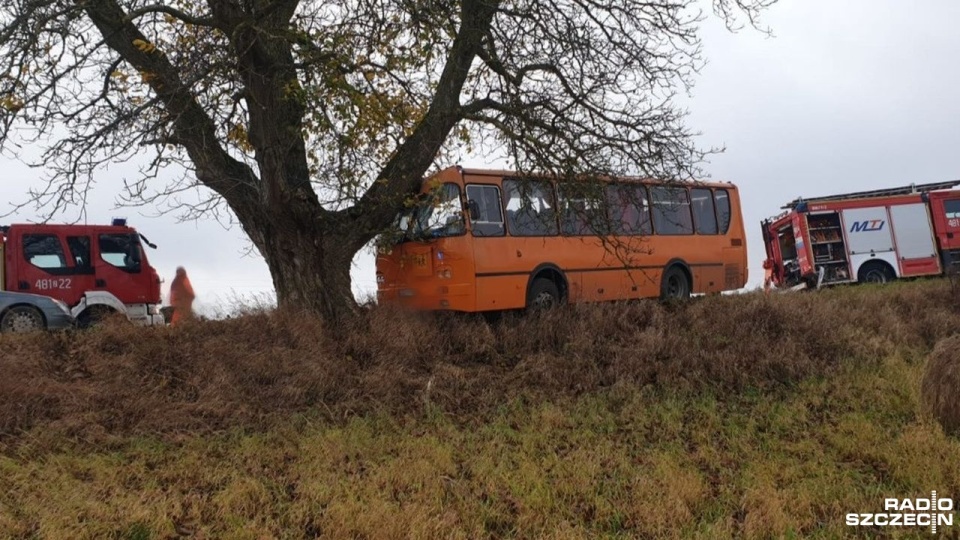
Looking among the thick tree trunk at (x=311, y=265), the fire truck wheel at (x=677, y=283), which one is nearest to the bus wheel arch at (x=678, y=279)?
the fire truck wheel at (x=677, y=283)

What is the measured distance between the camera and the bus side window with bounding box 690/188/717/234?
1550 centimetres

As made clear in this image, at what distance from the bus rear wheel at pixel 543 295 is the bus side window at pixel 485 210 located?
1149 millimetres

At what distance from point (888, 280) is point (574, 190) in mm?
15699

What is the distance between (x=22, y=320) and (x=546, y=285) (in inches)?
373

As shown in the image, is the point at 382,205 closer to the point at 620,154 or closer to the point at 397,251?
the point at 397,251

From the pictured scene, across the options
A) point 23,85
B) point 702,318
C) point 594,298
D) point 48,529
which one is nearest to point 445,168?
point 594,298

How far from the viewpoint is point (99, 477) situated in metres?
5.83

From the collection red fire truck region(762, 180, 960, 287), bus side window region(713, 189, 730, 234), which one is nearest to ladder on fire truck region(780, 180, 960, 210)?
red fire truck region(762, 180, 960, 287)

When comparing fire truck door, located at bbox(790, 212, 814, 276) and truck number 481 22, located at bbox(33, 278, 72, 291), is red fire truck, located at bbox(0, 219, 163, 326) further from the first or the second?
fire truck door, located at bbox(790, 212, 814, 276)

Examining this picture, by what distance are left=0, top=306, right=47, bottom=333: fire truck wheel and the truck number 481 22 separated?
1497 millimetres

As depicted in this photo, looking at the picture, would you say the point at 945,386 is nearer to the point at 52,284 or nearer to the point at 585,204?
the point at 585,204

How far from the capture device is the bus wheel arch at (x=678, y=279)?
48.2 feet

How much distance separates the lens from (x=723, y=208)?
16172 mm

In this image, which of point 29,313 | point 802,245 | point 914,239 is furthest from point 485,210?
point 914,239
